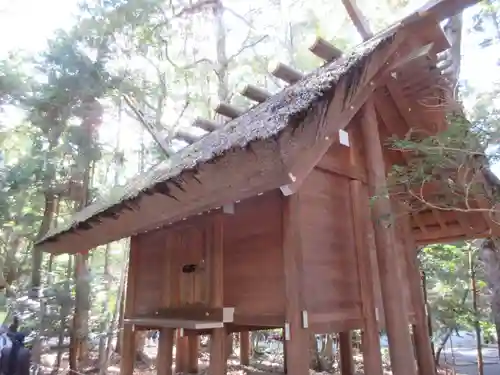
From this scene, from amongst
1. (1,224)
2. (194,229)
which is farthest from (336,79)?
(1,224)

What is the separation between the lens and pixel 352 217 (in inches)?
184

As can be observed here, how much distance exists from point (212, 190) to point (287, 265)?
3.37 ft

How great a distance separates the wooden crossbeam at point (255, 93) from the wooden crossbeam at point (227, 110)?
0.71 metres

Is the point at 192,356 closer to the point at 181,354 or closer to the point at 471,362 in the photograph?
the point at 181,354

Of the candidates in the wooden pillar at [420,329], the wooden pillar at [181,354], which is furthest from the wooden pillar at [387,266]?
the wooden pillar at [181,354]

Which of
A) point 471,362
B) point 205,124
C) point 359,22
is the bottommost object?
point 471,362

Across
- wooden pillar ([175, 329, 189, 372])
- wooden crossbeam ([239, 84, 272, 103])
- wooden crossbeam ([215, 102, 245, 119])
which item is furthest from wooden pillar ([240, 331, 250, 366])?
wooden crossbeam ([239, 84, 272, 103])

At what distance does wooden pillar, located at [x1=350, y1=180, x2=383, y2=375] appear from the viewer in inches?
161

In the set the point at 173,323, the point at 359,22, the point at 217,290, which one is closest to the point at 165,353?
the point at 173,323

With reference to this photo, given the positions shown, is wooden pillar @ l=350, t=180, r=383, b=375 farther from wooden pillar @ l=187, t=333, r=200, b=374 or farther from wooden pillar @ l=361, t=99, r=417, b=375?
wooden pillar @ l=187, t=333, r=200, b=374

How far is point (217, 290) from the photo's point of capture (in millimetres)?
4480

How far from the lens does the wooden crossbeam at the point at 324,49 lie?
4223 millimetres

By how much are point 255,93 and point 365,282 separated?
3103mm

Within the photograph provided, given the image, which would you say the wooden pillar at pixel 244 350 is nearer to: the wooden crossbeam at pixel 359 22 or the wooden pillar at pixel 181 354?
the wooden pillar at pixel 181 354
